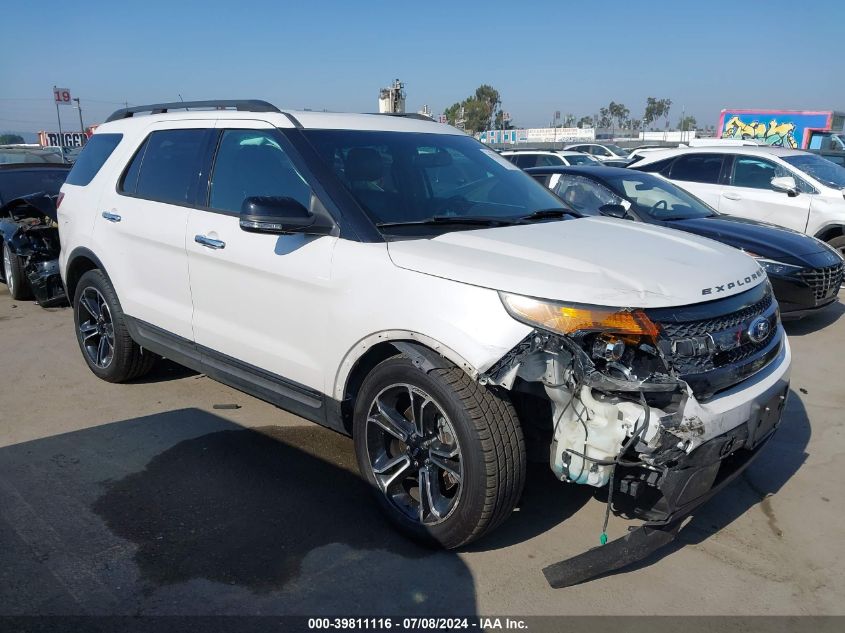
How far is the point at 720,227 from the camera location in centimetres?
684

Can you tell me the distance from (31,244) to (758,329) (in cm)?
746

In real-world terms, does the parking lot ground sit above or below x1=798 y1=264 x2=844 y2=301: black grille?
below

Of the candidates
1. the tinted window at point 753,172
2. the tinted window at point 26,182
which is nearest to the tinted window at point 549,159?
the tinted window at point 753,172

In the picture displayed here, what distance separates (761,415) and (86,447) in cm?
375

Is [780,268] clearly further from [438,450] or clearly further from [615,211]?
[438,450]

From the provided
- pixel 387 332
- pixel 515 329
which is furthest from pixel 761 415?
pixel 387 332

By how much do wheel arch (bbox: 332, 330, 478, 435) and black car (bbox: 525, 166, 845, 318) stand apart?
303 cm

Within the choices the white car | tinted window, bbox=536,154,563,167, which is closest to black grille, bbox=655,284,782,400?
the white car

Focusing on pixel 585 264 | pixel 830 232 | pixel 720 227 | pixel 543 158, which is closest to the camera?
pixel 585 264

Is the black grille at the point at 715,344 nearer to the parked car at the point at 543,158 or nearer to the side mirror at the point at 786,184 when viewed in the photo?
the side mirror at the point at 786,184

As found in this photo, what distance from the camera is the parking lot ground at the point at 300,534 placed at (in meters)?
2.88

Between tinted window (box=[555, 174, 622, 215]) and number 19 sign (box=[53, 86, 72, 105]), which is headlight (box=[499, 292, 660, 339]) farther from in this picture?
number 19 sign (box=[53, 86, 72, 105])

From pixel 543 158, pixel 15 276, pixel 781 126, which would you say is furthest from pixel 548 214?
pixel 781 126

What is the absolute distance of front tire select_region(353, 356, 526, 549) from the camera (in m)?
2.85
